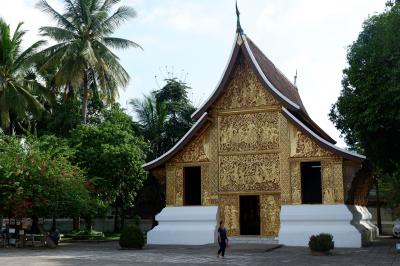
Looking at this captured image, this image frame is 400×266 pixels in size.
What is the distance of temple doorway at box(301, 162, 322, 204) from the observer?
19984 mm

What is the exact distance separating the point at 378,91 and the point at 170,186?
9.14 meters

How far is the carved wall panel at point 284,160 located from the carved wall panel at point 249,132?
204 millimetres

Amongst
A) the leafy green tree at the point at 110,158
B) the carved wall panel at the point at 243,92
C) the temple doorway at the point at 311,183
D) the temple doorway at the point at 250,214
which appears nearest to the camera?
the temple doorway at the point at 311,183

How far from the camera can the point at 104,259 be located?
1478 centimetres

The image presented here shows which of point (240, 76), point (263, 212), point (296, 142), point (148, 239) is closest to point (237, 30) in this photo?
point (240, 76)

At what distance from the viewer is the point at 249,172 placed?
20.4 m

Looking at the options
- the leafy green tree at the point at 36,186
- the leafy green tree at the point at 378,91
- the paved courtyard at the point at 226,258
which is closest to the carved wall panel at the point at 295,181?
the paved courtyard at the point at 226,258

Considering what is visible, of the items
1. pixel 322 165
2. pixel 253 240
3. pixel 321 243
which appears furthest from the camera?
pixel 253 240

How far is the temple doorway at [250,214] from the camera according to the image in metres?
22.3

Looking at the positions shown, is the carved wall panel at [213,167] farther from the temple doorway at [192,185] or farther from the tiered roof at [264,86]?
the temple doorway at [192,185]

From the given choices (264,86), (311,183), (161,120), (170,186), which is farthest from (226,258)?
(161,120)

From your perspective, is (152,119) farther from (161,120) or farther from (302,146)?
(302,146)

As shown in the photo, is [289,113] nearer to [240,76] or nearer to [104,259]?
[240,76]

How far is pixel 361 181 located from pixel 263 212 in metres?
4.78
